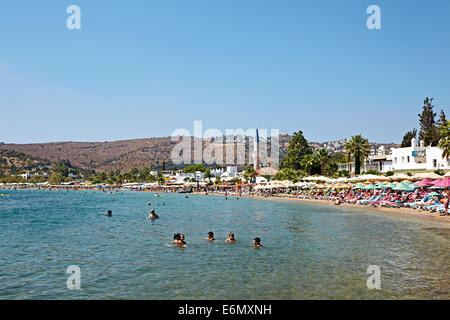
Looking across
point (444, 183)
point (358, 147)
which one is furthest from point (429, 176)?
point (358, 147)

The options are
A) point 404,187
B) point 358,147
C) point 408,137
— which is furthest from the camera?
point 408,137

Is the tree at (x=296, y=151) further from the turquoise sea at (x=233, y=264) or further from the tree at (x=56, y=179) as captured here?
the tree at (x=56, y=179)

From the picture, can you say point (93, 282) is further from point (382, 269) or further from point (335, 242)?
point (335, 242)

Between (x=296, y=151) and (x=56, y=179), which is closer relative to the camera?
(x=296, y=151)

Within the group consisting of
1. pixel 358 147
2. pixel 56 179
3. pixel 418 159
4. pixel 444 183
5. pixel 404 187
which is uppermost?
pixel 358 147

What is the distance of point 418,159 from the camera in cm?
5294

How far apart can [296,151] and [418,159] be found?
1984 inches

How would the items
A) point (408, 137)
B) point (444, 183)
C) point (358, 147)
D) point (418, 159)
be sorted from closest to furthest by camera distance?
1. point (444, 183)
2. point (418, 159)
3. point (358, 147)
4. point (408, 137)

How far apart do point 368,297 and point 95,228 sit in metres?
20.9

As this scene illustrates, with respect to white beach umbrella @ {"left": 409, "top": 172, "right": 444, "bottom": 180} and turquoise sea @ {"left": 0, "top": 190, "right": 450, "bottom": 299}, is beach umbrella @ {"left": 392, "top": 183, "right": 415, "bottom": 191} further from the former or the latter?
turquoise sea @ {"left": 0, "top": 190, "right": 450, "bottom": 299}

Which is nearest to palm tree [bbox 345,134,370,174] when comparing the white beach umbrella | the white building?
the white building

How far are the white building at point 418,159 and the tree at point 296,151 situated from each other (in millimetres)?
45084

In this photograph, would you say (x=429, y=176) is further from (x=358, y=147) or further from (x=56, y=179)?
(x=56, y=179)

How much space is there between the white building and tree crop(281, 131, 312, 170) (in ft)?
148
